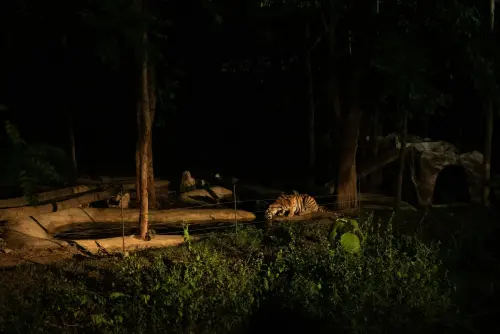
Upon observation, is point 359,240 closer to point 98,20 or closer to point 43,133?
point 98,20

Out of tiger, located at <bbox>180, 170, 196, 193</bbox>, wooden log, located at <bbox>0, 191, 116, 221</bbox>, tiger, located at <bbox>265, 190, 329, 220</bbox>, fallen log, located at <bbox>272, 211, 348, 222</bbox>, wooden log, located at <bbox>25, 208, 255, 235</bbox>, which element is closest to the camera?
wooden log, located at <bbox>0, 191, 116, 221</bbox>

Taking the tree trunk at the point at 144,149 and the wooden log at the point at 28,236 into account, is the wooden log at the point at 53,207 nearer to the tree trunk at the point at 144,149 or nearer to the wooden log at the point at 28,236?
the wooden log at the point at 28,236

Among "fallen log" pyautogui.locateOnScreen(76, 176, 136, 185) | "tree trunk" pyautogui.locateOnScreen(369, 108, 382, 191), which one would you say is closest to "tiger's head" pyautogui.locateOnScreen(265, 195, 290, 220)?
"tree trunk" pyautogui.locateOnScreen(369, 108, 382, 191)

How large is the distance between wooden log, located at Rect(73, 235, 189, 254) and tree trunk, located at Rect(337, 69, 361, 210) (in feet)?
14.3

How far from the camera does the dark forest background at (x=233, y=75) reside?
23.4 feet

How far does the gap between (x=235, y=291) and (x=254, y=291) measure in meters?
0.33

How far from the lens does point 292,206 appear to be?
490 inches

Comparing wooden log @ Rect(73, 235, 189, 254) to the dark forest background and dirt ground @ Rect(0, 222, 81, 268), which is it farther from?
the dark forest background

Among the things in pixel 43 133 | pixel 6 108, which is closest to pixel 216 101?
pixel 43 133

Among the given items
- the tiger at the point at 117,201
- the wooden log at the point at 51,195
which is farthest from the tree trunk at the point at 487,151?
the wooden log at the point at 51,195

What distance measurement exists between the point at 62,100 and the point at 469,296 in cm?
1380

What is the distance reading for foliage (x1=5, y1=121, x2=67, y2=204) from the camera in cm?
294

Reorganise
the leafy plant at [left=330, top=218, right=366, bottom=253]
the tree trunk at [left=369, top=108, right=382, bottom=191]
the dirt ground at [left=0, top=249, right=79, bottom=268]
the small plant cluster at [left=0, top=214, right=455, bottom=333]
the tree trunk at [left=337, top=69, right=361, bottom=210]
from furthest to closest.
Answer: the tree trunk at [left=369, top=108, right=382, bottom=191] < the tree trunk at [left=337, top=69, right=361, bottom=210] < the leafy plant at [left=330, top=218, right=366, bottom=253] < the dirt ground at [left=0, top=249, right=79, bottom=268] < the small plant cluster at [left=0, top=214, right=455, bottom=333]

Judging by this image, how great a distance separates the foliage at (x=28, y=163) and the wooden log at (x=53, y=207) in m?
8.01
